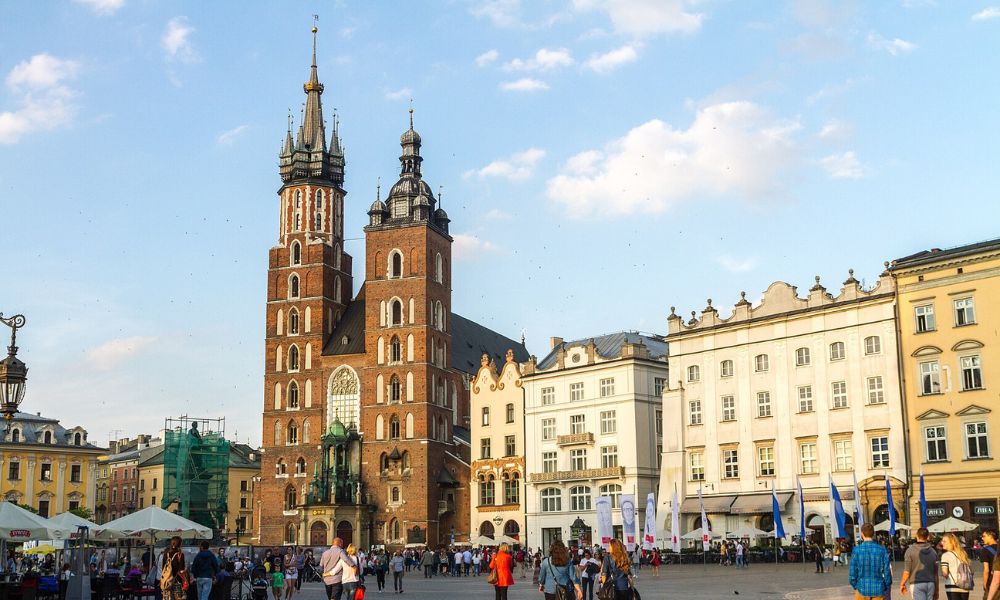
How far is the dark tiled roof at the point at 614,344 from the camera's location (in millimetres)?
67625

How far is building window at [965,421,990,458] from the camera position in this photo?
4653cm

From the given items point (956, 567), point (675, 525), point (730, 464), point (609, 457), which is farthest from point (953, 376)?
point (956, 567)

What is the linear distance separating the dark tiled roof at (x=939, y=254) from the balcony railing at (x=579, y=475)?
19541mm

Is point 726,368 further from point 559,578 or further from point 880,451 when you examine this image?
point 559,578

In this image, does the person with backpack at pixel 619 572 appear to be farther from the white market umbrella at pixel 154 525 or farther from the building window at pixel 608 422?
the building window at pixel 608 422

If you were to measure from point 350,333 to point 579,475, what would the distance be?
28060mm

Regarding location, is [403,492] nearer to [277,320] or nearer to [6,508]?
[277,320]

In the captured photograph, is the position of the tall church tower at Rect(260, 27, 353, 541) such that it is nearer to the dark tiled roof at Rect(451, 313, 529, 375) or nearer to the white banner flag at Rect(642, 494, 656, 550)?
the dark tiled roof at Rect(451, 313, 529, 375)

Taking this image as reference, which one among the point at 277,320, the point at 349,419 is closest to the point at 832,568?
the point at 349,419

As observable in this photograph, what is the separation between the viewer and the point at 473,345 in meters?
96.9

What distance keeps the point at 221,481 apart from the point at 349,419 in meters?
12.1

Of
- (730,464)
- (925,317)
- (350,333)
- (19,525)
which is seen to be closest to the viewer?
(19,525)

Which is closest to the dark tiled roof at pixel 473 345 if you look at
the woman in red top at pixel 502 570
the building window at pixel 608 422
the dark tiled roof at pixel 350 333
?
the dark tiled roof at pixel 350 333

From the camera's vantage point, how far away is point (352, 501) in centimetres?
8038
